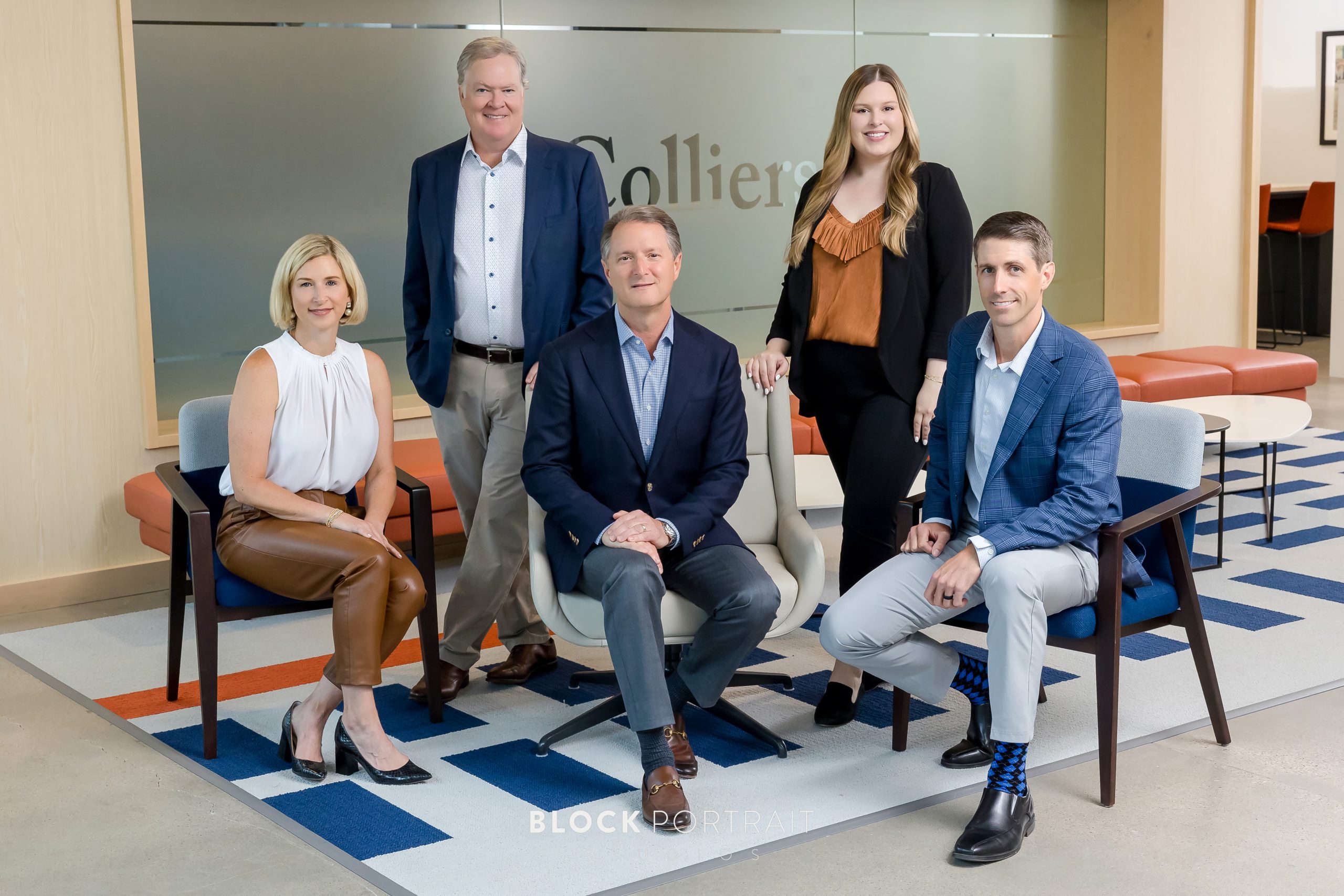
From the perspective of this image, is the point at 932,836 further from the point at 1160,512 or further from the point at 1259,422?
the point at 1259,422

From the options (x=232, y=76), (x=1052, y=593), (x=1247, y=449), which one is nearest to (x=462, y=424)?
(x=1052, y=593)

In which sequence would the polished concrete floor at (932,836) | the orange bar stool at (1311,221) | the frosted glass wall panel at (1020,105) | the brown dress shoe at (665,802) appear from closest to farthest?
the polished concrete floor at (932,836), the brown dress shoe at (665,802), the frosted glass wall panel at (1020,105), the orange bar stool at (1311,221)

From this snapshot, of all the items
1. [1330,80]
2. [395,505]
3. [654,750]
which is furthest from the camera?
[1330,80]

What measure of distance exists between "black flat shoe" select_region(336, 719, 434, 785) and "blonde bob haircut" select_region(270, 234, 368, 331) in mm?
997

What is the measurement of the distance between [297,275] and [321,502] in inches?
22.2

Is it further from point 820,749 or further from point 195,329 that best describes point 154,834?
point 195,329

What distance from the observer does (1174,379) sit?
6844mm

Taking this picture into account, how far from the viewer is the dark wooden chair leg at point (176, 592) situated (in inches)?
155

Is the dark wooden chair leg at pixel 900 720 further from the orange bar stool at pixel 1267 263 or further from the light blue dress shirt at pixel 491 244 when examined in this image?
the orange bar stool at pixel 1267 263

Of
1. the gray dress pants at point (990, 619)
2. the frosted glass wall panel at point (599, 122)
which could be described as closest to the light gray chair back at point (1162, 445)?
the gray dress pants at point (990, 619)

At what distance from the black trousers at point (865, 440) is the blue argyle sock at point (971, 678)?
339mm

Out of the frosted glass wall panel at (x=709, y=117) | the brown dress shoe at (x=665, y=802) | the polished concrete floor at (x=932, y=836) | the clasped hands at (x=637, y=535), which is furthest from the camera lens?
the frosted glass wall panel at (x=709, y=117)

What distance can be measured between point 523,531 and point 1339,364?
307 inches

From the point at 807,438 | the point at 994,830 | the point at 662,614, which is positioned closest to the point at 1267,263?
the point at 807,438
